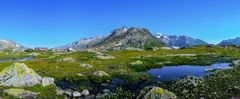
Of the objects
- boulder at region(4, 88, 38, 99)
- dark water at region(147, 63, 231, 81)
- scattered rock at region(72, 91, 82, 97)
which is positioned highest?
dark water at region(147, 63, 231, 81)

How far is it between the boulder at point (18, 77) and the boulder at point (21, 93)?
341 centimetres

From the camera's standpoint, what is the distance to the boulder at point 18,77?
44.8 m

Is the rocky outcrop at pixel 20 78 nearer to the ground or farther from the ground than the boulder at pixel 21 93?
farther from the ground

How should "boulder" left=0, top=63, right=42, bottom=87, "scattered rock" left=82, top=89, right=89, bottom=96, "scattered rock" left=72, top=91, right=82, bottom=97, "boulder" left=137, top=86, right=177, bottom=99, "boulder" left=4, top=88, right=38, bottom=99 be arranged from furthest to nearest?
"boulder" left=0, top=63, right=42, bottom=87, "scattered rock" left=82, top=89, right=89, bottom=96, "scattered rock" left=72, top=91, right=82, bottom=97, "boulder" left=4, top=88, right=38, bottom=99, "boulder" left=137, top=86, right=177, bottom=99

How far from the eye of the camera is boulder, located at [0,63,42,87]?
4484 centimetres

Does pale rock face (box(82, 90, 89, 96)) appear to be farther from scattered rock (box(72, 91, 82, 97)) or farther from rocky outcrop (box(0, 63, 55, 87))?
rocky outcrop (box(0, 63, 55, 87))

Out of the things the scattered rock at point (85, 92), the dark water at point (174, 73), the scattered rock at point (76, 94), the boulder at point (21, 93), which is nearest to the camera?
the boulder at point (21, 93)

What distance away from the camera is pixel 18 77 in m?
45.8

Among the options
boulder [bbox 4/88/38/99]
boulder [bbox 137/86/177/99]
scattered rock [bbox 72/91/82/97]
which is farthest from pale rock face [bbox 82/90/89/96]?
boulder [bbox 137/86/177/99]

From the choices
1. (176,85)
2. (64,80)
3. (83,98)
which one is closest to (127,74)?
(64,80)

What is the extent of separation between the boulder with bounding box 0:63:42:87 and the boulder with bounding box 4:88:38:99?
3.41 meters

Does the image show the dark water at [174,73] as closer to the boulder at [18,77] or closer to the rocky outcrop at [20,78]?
the rocky outcrop at [20,78]

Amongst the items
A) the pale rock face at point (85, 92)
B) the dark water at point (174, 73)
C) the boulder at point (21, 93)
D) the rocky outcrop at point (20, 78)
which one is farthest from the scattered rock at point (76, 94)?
the dark water at point (174, 73)

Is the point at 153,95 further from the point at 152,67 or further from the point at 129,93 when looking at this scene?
the point at 152,67
